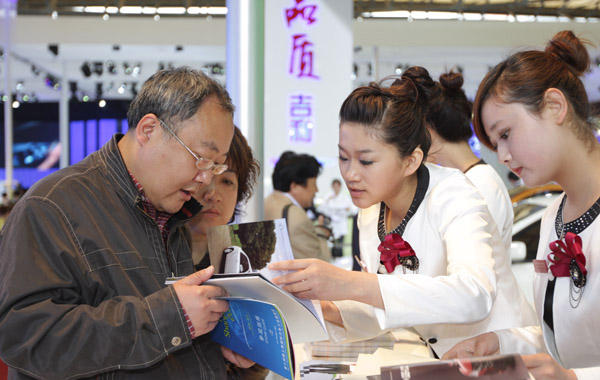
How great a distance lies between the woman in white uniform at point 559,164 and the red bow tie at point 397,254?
0.28 metres

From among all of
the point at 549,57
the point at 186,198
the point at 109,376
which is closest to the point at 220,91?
the point at 186,198

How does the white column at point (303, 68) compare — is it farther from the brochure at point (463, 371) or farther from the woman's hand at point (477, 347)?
the brochure at point (463, 371)

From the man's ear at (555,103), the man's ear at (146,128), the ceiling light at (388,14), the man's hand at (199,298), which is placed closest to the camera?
the man's hand at (199,298)

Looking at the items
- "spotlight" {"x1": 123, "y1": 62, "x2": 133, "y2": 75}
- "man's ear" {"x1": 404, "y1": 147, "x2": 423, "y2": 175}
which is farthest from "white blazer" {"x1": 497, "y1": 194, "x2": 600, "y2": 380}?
"spotlight" {"x1": 123, "y1": 62, "x2": 133, "y2": 75}

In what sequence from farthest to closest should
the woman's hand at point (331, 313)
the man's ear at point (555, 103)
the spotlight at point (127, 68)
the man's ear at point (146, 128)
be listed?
1. the spotlight at point (127, 68)
2. the woman's hand at point (331, 313)
3. the man's ear at point (555, 103)
4. the man's ear at point (146, 128)

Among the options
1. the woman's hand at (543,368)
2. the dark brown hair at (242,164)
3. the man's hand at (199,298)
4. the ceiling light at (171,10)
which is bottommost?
the woman's hand at (543,368)

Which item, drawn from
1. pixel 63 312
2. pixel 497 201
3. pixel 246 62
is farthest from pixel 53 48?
pixel 63 312

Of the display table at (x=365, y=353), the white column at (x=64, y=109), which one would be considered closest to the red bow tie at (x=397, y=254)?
the display table at (x=365, y=353)

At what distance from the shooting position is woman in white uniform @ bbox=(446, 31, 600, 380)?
1.64m

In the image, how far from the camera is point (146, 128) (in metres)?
1.56

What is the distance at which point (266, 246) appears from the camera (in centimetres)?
154

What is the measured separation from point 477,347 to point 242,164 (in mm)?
1043

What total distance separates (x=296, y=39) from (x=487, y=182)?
383 cm

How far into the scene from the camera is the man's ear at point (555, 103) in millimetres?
1651
